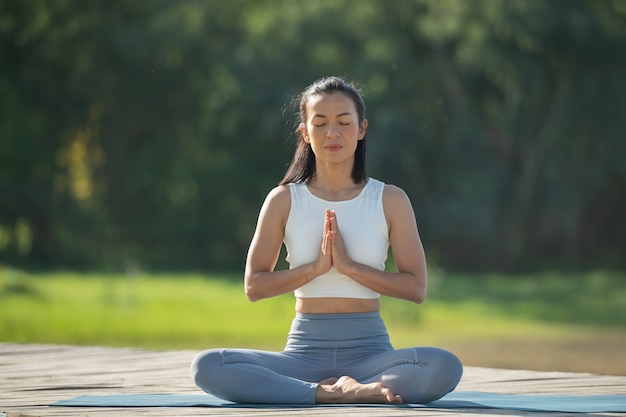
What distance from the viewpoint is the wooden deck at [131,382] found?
4094 millimetres

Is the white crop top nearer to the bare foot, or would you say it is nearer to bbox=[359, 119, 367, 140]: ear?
bbox=[359, 119, 367, 140]: ear

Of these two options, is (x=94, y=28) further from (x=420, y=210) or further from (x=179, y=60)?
(x=420, y=210)

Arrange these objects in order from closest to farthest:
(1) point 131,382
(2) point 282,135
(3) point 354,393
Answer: (3) point 354,393
(1) point 131,382
(2) point 282,135

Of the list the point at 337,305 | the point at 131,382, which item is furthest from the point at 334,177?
the point at 131,382

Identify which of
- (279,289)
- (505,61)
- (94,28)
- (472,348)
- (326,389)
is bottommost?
(326,389)

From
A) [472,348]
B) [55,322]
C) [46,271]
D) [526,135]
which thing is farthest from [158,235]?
[472,348]

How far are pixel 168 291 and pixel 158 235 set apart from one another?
660 centimetres

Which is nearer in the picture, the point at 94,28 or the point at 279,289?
the point at 279,289

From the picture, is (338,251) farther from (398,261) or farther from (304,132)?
(304,132)

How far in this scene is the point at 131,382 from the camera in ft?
17.6

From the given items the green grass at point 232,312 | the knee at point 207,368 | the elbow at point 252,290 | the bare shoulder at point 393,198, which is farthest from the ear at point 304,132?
the green grass at point 232,312

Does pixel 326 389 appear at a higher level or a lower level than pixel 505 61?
lower

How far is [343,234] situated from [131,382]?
1503 millimetres

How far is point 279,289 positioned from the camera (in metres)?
4.32
